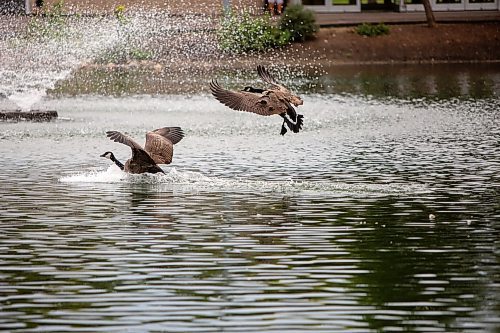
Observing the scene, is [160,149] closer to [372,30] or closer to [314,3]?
[372,30]

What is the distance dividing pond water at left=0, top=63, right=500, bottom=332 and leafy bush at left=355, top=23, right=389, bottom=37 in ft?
96.9

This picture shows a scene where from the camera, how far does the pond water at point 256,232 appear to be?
15.5 m

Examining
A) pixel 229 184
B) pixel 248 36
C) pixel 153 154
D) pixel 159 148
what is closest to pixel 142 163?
pixel 153 154

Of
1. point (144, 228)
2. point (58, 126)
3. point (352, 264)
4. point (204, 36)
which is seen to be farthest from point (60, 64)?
point (352, 264)

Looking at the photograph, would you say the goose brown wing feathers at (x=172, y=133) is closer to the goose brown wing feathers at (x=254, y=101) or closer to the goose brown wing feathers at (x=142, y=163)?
the goose brown wing feathers at (x=142, y=163)

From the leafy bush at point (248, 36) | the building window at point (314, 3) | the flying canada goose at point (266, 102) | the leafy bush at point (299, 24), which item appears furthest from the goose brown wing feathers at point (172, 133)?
the building window at point (314, 3)

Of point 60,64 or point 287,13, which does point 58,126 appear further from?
point 287,13

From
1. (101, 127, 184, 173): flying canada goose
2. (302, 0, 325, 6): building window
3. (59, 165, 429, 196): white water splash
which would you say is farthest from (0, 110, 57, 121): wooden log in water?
(302, 0, 325, 6): building window

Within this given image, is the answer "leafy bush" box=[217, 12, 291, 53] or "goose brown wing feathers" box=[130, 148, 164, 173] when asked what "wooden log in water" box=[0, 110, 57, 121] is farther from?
"leafy bush" box=[217, 12, 291, 53]

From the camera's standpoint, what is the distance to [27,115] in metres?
40.8

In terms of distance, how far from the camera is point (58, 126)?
39156 millimetres

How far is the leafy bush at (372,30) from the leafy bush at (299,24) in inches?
79.6

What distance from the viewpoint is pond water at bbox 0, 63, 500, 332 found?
15469mm

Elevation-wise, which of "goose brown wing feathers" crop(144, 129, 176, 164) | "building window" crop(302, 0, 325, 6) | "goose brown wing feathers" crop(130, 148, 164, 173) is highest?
"goose brown wing feathers" crop(144, 129, 176, 164)
